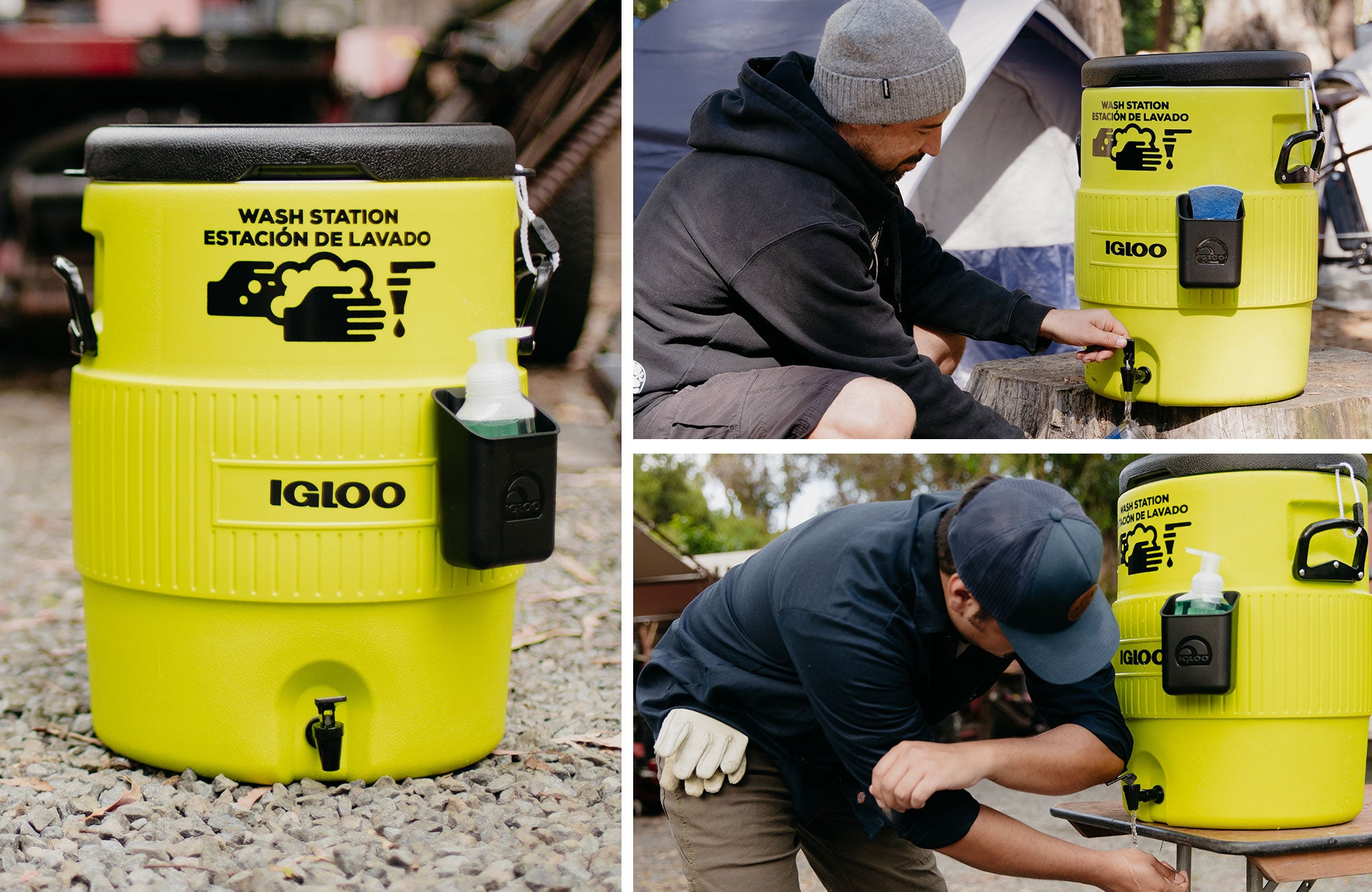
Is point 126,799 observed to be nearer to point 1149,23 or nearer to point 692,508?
point 692,508

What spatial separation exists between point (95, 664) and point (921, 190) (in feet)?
10.5

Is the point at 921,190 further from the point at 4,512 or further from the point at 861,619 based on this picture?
the point at 4,512

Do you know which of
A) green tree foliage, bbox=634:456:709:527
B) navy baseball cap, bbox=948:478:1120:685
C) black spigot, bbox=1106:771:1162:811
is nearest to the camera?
navy baseball cap, bbox=948:478:1120:685

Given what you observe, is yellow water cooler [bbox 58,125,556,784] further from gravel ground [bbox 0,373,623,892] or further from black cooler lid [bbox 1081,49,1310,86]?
black cooler lid [bbox 1081,49,1310,86]

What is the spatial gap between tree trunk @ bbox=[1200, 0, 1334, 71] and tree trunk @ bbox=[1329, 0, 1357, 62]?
33cm

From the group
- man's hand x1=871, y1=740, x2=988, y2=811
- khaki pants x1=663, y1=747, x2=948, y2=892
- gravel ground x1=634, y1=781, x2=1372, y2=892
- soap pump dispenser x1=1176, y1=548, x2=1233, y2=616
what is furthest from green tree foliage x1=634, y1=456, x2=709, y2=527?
man's hand x1=871, y1=740, x2=988, y2=811

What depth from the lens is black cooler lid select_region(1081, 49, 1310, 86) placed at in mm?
2711

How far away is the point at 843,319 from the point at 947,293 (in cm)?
61

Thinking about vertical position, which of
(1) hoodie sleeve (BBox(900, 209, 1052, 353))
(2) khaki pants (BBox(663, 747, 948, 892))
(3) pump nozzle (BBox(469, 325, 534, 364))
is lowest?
(2) khaki pants (BBox(663, 747, 948, 892))

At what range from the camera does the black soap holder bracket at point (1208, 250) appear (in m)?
2.76

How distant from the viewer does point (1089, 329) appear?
9.87 ft

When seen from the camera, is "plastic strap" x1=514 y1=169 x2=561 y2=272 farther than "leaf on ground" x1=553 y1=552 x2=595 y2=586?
No

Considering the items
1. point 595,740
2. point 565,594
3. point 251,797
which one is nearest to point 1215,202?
point 595,740

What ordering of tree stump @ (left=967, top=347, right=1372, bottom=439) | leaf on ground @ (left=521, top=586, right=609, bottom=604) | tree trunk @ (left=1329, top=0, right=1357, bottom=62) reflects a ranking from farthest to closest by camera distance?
tree trunk @ (left=1329, top=0, right=1357, bottom=62) < leaf on ground @ (left=521, top=586, right=609, bottom=604) < tree stump @ (left=967, top=347, right=1372, bottom=439)
